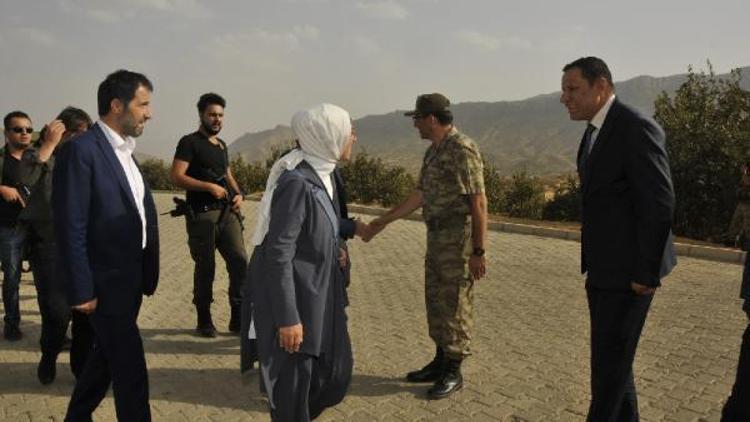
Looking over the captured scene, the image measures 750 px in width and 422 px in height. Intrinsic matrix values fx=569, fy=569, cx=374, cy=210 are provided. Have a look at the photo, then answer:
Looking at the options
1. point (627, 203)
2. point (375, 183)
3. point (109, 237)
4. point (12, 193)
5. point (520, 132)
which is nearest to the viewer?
point (627, 203)

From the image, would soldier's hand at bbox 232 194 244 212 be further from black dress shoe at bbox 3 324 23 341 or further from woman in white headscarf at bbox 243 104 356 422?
woman in white headscarf at bbox 243 104 356 422

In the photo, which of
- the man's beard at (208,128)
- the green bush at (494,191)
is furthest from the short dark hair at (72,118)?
the green bush at (494,191)

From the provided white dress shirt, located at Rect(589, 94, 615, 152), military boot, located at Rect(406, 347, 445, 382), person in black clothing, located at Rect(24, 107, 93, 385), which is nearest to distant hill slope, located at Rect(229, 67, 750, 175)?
military boot, located at Rect(406, 347, 445, 382)

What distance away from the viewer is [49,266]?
15.1 feet

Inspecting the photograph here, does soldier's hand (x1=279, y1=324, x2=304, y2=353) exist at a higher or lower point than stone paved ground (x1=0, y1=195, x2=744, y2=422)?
higher

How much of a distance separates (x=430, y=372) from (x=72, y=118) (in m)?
3.55

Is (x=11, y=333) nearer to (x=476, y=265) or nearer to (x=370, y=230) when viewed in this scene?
(x=370, y=230)

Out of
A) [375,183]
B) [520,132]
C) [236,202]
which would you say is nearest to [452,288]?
[236,202]

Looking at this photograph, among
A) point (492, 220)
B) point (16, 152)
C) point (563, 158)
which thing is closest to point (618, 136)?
point (16, 152)

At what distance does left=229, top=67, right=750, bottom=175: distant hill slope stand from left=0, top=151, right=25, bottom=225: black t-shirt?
86.6m

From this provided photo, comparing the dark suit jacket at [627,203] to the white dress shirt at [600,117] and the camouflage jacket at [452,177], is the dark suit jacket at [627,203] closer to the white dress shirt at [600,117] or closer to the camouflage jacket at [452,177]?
the white dress shirt at [600,117]

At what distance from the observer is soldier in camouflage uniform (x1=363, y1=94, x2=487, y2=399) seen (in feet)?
13.2

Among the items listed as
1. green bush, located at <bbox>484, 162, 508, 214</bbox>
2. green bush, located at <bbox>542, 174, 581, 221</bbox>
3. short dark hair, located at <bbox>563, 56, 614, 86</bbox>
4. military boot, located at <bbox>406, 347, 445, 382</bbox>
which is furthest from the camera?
green bush, located at <bbox>484, 162, 508, 214</bbox>

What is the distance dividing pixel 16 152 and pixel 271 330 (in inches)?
150
